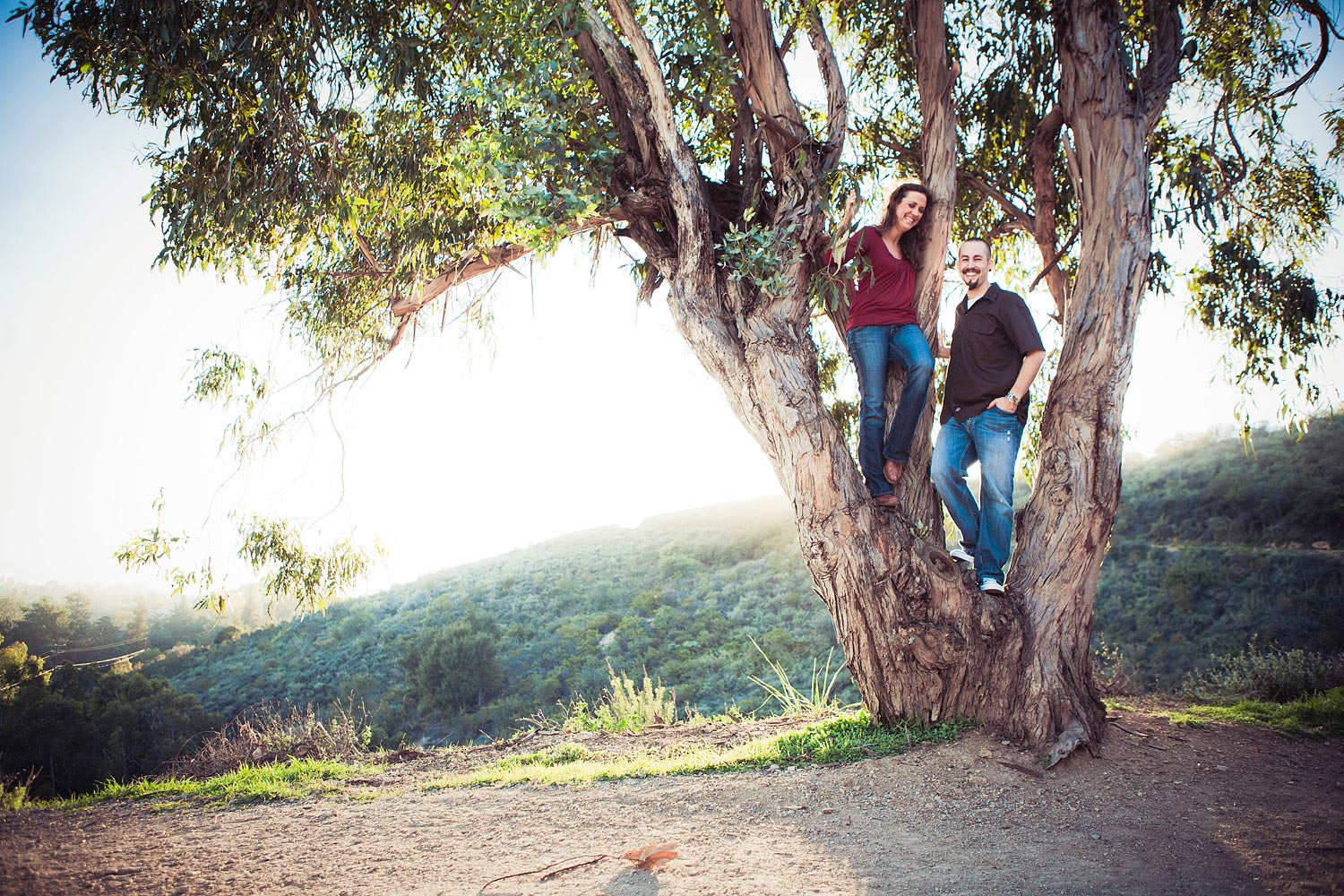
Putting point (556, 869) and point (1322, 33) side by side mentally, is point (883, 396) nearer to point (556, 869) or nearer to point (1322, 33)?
point (556, 869)

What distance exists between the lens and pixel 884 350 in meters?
3.94

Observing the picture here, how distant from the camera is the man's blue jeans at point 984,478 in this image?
363 centimetres

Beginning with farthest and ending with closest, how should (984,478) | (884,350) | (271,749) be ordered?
(271,749), (884,350), (984,478)

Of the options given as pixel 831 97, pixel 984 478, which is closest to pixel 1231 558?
pixel 984 478

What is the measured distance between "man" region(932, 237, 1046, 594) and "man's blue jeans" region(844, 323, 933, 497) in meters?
0.17

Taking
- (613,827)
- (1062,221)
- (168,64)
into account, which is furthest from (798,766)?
(168,64)

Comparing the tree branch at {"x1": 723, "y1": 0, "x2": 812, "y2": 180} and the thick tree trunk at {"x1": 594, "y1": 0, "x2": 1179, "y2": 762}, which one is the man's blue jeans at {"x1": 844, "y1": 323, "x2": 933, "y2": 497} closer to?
the thick tree trunk at {"x1": 594, "y1": 0, "x2": 1179, "y2": 762}

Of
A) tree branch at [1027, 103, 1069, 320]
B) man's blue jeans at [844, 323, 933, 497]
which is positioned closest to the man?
man's blue jeans at [844, 323, 933, 497]

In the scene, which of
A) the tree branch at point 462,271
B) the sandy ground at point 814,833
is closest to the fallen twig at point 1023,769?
the sandy ground at point 814,833

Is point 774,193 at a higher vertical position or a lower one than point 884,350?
higher

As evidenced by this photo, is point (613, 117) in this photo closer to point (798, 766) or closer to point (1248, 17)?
point (798, 766)

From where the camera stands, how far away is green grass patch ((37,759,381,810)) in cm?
408

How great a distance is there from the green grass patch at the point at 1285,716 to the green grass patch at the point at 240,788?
15.8ft

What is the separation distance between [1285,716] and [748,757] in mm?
3025
